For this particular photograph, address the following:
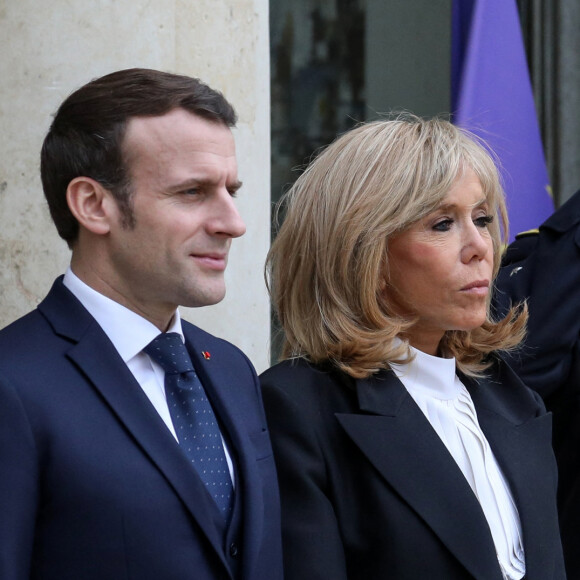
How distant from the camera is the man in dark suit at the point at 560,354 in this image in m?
3.75

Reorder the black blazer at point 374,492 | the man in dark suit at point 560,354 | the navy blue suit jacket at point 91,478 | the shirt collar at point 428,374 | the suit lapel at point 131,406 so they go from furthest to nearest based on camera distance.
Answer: the man in dark suit at point 560,354
the shirt collar at point 428,374
the black blazer at point 374,492
the suit lapel at point 131,406
the navy blue suit jacket at point 91,478

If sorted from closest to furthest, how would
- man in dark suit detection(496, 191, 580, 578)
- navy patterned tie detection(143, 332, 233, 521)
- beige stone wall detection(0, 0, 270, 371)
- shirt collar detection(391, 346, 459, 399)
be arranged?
navy patterned tie detection(143, 332, 233, 521) < shirt collar detection(391, 346, 459, 399) < beige stone wall detection(0, 0, 270, 371) < man in dark suit detection(496, 191, 580, 578)

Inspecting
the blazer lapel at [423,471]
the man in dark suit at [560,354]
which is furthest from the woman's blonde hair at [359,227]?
the man in dark suit at [560,354]

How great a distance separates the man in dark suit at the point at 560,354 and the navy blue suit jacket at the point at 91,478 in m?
1.62

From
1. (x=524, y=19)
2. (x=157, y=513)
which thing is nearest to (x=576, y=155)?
(x=524, y=19)

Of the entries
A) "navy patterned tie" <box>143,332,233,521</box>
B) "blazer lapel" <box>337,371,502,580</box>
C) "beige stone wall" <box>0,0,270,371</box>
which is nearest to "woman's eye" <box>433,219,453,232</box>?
"blazer lapel" <box>337,371,502,580</box>

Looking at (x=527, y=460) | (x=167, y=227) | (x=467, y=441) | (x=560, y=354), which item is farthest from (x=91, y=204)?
(x=560, y=354)

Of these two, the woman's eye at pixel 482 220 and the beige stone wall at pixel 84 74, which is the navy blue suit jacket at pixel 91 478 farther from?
the beige stone wall at pixel 84 74

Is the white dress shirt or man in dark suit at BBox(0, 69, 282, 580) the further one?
the white dress shirt

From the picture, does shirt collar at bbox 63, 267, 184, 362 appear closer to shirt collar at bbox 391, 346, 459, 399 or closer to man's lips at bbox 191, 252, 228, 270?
man's lips at bbox 191, 252, 228, 270

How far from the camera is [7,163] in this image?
3533mm

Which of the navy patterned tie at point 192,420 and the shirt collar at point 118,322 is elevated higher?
the shirt collar at point 118,322

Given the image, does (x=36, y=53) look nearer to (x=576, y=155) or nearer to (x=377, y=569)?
(x=377, y=569)

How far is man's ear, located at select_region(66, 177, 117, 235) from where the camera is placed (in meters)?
2.36
